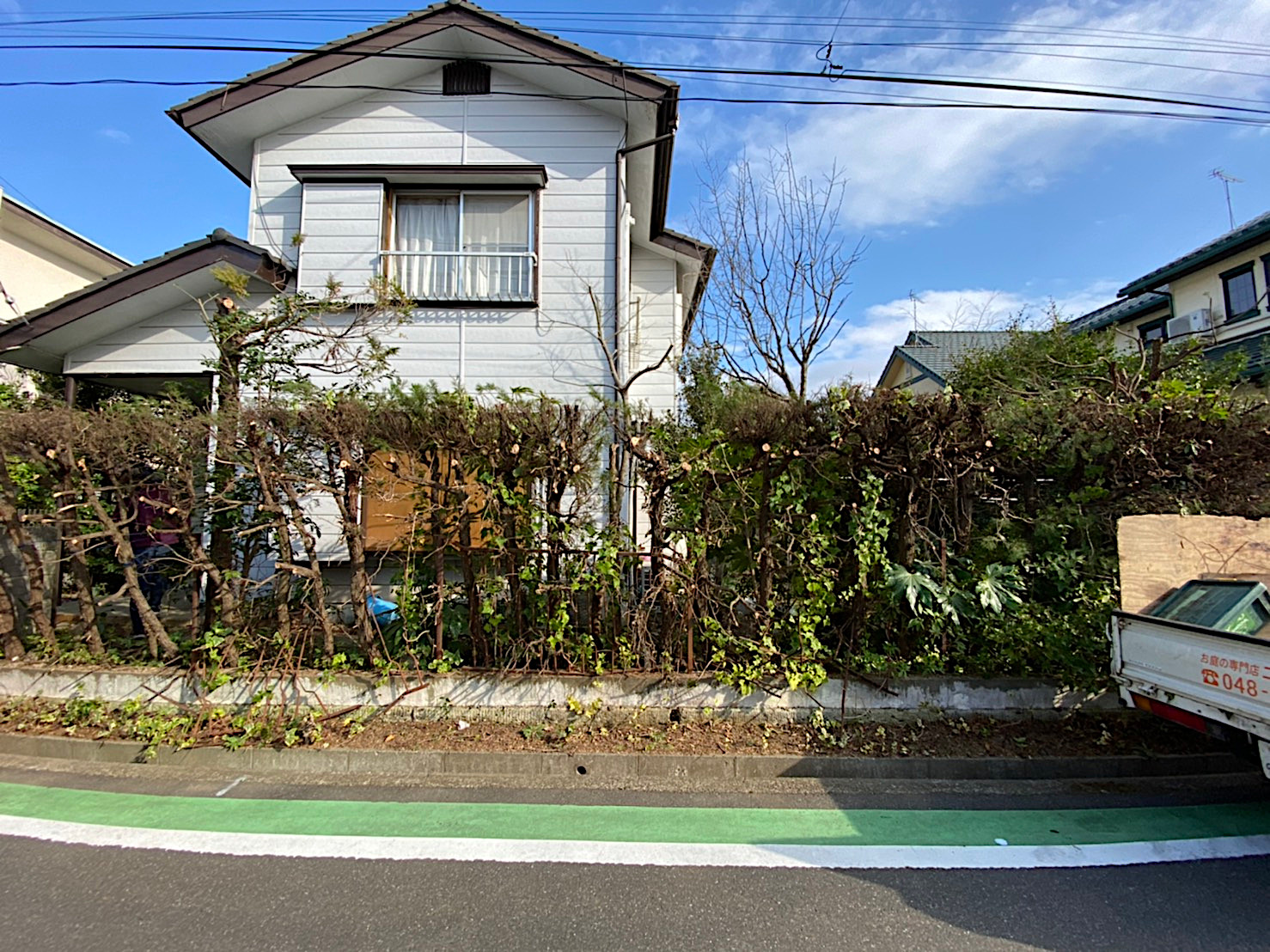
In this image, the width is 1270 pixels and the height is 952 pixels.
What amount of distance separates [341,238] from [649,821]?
8.21 m

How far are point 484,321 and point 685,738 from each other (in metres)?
6.14

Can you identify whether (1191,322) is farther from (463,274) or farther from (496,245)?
(463,274)

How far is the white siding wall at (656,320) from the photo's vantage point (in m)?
10.8

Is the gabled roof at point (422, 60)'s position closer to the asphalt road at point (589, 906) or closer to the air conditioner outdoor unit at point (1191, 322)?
the asphalt road at point (589, 906)

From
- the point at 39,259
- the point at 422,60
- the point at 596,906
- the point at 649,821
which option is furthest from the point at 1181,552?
the point at 39,259

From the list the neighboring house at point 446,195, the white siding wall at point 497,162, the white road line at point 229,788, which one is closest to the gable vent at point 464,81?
the neighboring house at point 446,195

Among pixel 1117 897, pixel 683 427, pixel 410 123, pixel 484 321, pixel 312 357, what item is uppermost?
pixel 410 123

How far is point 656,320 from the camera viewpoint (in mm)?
11031

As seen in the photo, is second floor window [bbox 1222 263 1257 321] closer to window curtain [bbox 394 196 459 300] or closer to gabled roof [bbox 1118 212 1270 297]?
gabled roof [bbox 1118 212 1270 297]

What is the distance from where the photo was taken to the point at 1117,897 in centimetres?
299

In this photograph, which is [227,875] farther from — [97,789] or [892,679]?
[892,679]

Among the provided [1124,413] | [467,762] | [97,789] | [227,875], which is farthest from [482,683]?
[1124,413]

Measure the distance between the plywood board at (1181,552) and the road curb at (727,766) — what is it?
114 centimetres

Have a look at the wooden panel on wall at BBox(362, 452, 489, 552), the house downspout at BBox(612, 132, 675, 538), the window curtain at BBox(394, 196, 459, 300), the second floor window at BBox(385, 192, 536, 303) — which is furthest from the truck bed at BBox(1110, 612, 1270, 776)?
the window curtain at BBox(394, 196, 459, 300)
